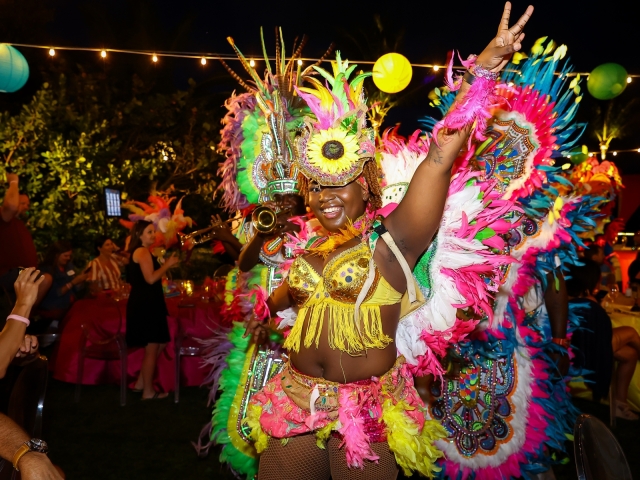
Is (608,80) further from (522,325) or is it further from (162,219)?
(162,219)

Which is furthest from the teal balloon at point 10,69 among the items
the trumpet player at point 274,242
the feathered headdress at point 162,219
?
the trumpet player at point 274,242

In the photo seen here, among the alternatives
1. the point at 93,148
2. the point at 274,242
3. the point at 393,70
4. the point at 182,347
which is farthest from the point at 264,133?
the point at 93,148

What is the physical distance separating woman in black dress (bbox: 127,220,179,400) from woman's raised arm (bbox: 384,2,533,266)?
3913 millimetres

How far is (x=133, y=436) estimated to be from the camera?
481 centimetres

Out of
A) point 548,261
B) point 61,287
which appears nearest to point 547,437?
point 548,261

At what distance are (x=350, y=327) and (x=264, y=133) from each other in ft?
7.21

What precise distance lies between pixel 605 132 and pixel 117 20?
634 inches

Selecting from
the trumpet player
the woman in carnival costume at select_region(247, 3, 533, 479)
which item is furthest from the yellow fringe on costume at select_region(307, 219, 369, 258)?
the trumpet player

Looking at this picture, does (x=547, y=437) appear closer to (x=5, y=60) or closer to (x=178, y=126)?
(x=5, y=60)

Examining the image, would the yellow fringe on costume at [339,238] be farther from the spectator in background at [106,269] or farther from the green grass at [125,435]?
the spectator in background at [106,269]

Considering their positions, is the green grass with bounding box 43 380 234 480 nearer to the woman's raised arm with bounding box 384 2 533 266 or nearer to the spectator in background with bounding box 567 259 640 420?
the woman's raised arm with bounding box 384 2 533 266

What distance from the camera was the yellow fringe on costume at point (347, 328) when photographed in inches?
85.0

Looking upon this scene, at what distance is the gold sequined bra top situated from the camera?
216 centimetres

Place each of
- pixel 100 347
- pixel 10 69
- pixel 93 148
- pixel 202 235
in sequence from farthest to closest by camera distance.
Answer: pixel 93 148 < pixel 10 69 < pixel 100 347 < pixel 202 235
